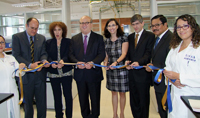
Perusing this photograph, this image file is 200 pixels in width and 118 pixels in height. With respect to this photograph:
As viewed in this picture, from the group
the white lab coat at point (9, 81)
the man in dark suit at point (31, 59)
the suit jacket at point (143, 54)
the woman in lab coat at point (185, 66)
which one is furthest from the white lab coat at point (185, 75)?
the white lab coat at point (9, 81)

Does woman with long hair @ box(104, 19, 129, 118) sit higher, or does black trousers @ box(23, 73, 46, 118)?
woman with long hair @ box(104, 19, 129, 118)

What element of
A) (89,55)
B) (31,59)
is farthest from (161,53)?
(31,59)

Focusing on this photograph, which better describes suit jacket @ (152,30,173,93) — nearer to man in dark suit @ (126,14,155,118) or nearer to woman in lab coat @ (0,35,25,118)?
man in dark suit @ (126,14,155,118)

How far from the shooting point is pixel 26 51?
2.64 meters

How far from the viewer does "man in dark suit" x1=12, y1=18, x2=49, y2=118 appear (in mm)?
2596

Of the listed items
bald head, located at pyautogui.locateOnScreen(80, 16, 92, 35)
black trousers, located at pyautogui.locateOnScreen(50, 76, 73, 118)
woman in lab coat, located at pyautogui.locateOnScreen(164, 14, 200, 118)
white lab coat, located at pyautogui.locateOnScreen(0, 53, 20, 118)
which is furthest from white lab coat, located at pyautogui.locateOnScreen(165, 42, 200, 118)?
white lab coat, located at pyautogui.locateOnScreen(0, 53, 20, 118)

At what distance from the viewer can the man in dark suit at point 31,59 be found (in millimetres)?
2596

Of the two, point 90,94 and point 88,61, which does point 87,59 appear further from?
point 90,94

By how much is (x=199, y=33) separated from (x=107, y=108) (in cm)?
284

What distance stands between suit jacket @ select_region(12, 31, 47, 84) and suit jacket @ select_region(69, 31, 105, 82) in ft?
1.85

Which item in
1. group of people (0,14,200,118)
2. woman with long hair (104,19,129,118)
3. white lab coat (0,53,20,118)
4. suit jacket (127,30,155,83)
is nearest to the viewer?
white lab coat (0,53,20,118)

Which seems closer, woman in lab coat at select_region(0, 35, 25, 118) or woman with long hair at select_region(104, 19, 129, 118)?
woman in lab coat at select_region(0, 35, 25, 118)

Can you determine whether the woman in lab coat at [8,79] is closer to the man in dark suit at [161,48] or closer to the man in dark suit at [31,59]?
the man in dark suit at [31,59]

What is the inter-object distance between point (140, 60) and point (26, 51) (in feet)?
6.50
